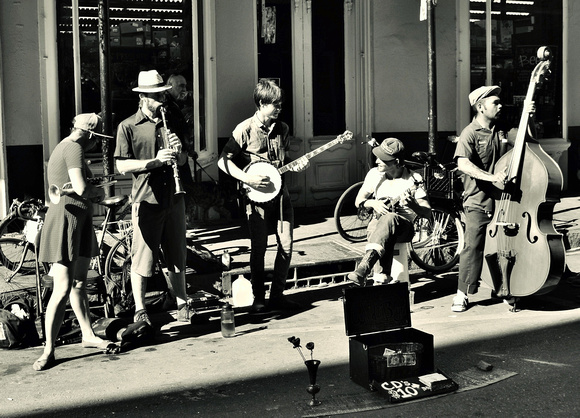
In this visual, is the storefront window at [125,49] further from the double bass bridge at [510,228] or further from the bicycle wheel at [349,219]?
the double bass bridge at [510,228]

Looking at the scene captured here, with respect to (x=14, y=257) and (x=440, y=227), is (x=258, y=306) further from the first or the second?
(x=14, y=257)

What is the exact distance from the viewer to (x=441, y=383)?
5543mm

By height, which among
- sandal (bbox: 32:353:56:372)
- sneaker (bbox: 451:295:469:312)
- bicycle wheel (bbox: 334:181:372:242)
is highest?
bicycle wheel (bbox: 334:181:372:242)

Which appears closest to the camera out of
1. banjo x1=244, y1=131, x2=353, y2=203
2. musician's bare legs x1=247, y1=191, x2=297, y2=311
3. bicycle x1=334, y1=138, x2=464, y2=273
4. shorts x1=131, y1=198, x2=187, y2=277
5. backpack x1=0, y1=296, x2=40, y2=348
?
backpack x1=0, y1=296, x2=40, y2=348

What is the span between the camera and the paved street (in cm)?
535

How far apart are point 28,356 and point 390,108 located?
744 centimetres

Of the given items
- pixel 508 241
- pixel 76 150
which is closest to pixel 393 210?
pixel 508 241

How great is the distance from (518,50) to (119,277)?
8.26 m

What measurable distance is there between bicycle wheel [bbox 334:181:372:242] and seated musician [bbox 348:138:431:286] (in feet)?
7.60

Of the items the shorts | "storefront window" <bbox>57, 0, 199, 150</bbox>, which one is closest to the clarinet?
the shorts

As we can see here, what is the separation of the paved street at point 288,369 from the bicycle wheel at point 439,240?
1.14m

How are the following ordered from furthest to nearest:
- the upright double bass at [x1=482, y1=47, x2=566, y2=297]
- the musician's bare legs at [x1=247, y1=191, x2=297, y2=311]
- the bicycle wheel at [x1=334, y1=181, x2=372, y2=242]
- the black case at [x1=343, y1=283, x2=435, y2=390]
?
the bicycle wheel at [x1=334, y1=181, x2=372, y2=242], the musician's bare legs at [x1=247, y1=191, x2=297, y2=311], the upright double bass at [x1=482, y1=47, x2=566, y2=297], the black case at [x1=343, y1=283, x2=435, y2=390]

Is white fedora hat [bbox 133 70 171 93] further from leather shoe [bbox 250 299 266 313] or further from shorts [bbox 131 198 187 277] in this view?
leather shoe [bbox 250 299 266 313]

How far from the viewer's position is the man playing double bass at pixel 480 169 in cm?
766
